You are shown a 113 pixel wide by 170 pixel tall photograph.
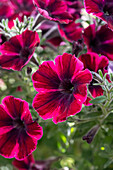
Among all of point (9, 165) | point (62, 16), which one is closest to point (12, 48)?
point (62, 16)

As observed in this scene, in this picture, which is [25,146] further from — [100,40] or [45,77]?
[100,40]

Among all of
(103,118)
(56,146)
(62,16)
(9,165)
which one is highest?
(62,16)

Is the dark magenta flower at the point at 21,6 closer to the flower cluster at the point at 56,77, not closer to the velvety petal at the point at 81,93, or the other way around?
the flower cluster at the point at 56,77

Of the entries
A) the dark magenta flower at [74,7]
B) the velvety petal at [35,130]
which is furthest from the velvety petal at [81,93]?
the dark magenta flower at [74,7]

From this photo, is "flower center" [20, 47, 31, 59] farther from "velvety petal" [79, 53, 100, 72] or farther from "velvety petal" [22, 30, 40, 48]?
"velvety petal" [79, 53, 100, 72]

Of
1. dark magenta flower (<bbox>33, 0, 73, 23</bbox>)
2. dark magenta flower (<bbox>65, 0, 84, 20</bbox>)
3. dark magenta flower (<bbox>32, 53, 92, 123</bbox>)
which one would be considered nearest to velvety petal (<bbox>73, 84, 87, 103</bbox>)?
dark magenta flower (<bbox>32, 53, 92, 123</bbox>)

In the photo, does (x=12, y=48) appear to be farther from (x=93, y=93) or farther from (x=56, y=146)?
(x=56, y=146)
